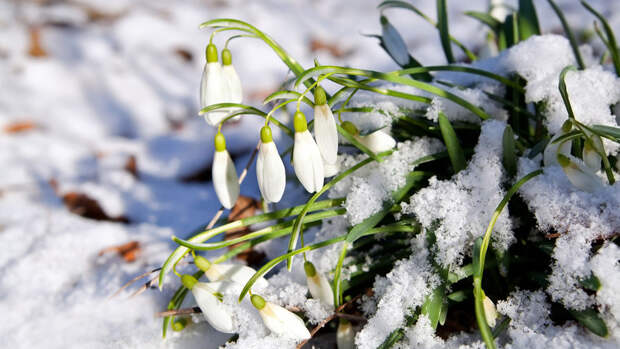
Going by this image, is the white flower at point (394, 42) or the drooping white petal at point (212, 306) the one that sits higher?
the white flower at point (394, 42)

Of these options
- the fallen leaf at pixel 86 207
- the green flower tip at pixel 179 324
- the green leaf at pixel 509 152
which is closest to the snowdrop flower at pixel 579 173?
the green leaf at pixel 509 152

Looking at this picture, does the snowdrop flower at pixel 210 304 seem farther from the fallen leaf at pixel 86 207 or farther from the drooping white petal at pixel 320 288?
the fallen leaf at pixel 86 207

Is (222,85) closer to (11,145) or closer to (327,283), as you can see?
(327,283)

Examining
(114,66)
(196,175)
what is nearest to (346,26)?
(114,66)

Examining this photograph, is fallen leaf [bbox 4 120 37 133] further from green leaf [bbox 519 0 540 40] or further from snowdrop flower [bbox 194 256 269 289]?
green leaf [bbox 519 0 540 40]

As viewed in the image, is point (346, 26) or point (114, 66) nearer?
point (114, 66)
